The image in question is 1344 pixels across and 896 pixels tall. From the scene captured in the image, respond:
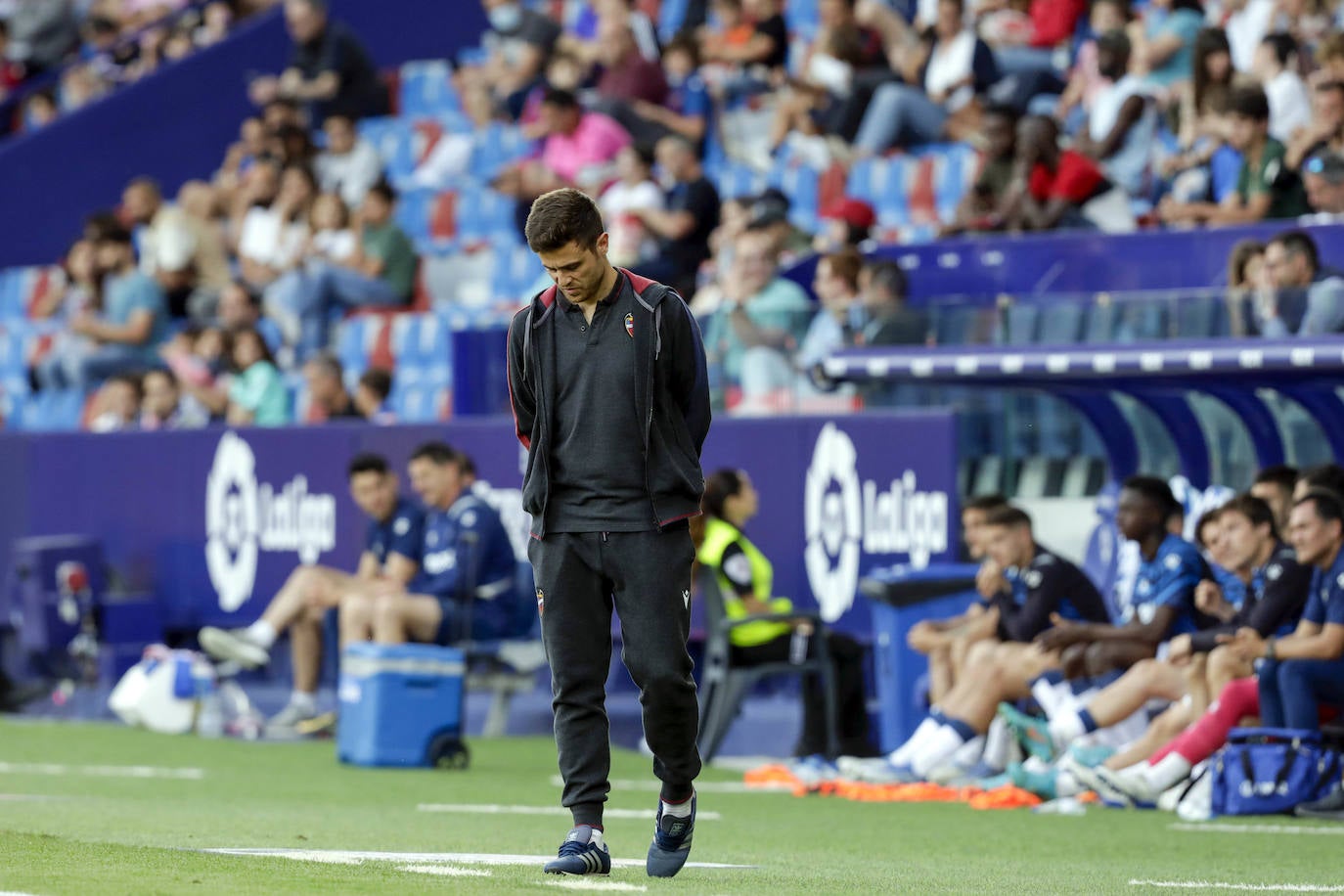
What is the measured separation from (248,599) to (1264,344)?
282 inches

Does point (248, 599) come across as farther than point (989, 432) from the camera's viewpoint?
Yes

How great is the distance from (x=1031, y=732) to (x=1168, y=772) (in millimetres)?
937

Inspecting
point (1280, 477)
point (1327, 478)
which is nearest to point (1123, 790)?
point (1327, 478)

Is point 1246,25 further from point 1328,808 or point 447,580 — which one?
point 1328,808

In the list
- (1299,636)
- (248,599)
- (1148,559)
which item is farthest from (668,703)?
(248,599)

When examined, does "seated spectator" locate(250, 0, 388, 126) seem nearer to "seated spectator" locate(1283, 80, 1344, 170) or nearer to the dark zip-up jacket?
"seated spectator" locate(1283, 80, 1344, 170)

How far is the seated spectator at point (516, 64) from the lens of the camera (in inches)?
798

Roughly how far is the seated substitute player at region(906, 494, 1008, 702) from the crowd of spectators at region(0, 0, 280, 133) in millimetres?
14541

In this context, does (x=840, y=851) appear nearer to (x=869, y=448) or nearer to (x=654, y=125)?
(x=869, y=448)

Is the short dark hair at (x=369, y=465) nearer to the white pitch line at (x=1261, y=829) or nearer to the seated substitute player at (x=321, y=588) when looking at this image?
the seated substitute player at (x=321, y=588)

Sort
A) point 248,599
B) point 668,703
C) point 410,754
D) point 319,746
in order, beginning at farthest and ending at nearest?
point 248,599 → point 319,746 → point 410,754 → point 668,703

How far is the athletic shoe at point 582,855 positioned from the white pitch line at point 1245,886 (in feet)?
5.25

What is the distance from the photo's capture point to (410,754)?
1220 cm

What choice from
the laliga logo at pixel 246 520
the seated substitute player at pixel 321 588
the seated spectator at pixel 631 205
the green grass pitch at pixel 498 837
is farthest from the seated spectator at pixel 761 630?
the seated spectator at pixel 631 205
